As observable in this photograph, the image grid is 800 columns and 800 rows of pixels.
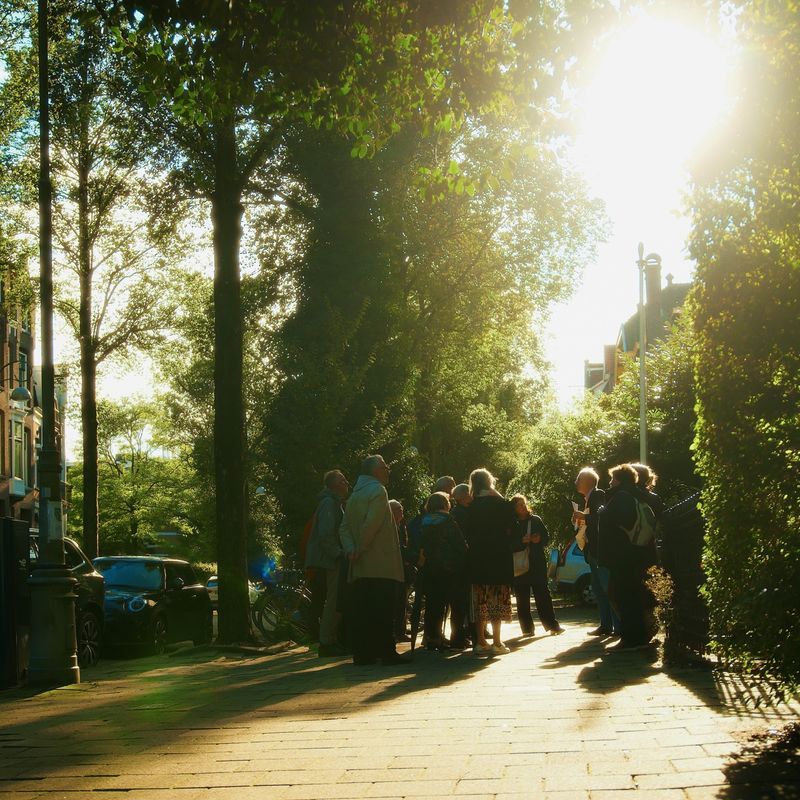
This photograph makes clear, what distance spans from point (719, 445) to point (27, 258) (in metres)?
25.2

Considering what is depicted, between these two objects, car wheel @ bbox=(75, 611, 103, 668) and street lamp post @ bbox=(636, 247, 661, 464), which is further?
street lamp post @ bbox=(636, 247, 661, 464)

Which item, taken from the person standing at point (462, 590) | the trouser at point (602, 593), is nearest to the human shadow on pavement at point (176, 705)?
the person standing at point (462, 590)

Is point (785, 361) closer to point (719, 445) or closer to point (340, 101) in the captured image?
point (719, 445)

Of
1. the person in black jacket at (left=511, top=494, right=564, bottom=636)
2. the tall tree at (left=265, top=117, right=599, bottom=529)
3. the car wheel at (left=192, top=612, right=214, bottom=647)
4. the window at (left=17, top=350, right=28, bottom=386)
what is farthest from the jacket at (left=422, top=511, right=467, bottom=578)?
the window at (left=17, top=350, right=28, bottom=386)

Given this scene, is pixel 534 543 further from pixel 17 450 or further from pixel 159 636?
pixel 17 450

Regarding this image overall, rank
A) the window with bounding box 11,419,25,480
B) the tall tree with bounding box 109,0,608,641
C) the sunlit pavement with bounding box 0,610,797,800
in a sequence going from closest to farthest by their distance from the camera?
the sunlit pavement with bounding box 0,610,797,800 → the tall tree with bounding box 109,0,608,641 → the window with bounding box 11,419,25,480

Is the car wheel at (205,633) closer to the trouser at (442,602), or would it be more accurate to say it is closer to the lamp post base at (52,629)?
the trouser at (442,602)

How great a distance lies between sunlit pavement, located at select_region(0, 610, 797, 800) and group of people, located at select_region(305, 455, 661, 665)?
89cm

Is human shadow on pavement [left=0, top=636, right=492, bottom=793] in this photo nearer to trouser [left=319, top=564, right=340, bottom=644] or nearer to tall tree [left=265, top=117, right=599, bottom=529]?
trouser [left=319, top=564, right=340, bottom=644]

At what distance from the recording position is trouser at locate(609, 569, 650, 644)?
41.8 feet

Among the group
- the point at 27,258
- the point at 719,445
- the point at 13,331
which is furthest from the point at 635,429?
the point at 13,331

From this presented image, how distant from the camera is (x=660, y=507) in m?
13.9

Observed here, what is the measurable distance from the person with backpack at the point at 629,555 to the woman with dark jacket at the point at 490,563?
3.46 ft

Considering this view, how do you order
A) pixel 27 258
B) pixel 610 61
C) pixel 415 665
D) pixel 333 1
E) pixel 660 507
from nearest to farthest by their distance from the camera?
1. pixel 333 1
2. pixel 610 61
3. pixel 415 665
4. pixel 660 507
5. pixel 27 258
